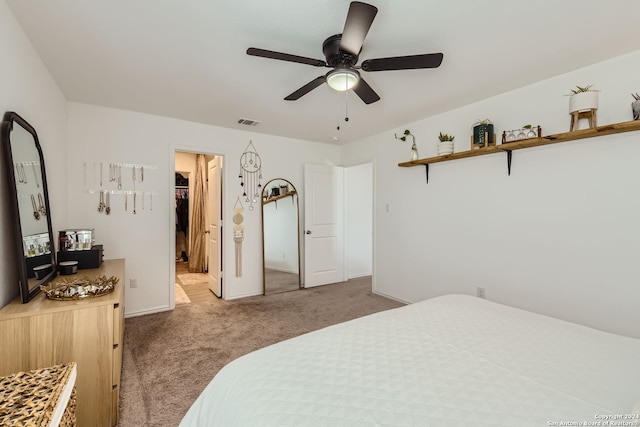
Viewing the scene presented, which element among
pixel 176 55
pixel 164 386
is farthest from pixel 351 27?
pixel 164 386

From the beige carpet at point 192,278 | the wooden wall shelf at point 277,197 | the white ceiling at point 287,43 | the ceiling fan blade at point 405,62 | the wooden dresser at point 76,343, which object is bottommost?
→ the beige carpet at point 192,278

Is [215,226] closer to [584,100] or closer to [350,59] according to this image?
[350,59]

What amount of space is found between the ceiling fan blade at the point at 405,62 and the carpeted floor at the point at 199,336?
96.7 inches

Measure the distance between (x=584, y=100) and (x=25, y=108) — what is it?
400 centimetres

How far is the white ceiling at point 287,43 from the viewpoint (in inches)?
67.6

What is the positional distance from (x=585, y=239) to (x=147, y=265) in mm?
4385

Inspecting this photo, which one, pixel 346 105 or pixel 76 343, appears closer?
pixel 76 343

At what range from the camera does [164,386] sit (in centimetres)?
213

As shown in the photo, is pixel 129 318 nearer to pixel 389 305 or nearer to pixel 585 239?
pixel 389 305

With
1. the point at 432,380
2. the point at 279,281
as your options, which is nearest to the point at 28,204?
the point at 432,380

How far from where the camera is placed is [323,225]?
4953 mm

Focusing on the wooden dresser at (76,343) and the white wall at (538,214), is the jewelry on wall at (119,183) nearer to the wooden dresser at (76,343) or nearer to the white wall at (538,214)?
the wooden dresser at (76,343)

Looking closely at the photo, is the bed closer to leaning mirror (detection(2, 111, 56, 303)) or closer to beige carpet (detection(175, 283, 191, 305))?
leaning mirror (detection(2, 111, 56, 303))

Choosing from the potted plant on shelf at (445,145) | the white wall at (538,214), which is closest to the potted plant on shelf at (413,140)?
the white wall at (538,214)
